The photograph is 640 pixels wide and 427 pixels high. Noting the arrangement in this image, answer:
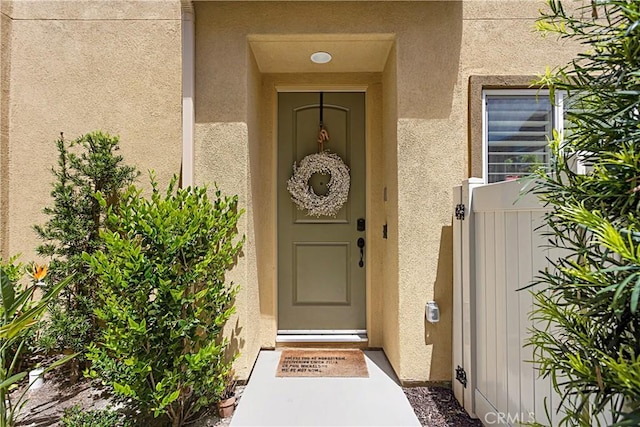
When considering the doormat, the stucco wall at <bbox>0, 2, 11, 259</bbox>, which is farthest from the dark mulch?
the stucco wall at <bbox>0, 2, 11, 259</bbox>

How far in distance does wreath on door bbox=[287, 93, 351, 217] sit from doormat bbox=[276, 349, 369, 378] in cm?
135

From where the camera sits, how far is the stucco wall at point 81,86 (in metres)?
3.16

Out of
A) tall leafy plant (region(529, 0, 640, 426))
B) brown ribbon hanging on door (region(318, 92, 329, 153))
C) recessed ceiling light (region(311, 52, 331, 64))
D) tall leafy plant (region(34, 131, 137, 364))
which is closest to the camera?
tall leafy plant (region(529, 0, 640, 426))

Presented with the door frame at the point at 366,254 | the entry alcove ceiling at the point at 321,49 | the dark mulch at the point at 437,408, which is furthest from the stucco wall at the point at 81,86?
the dark mulch at the point at 437,408

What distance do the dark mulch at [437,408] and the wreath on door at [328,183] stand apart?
1770 millimetres

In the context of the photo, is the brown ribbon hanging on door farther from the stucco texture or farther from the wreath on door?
the stucco texture

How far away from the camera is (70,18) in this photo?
3166 mm

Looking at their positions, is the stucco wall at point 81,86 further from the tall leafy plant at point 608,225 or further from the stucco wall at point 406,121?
the tall leafy plant at point 608,225

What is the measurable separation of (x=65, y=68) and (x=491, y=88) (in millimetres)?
3657

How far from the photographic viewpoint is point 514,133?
10.1 feet

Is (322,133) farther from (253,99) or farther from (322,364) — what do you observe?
(322,364)

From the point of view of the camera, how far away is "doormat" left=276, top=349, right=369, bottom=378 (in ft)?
9.71

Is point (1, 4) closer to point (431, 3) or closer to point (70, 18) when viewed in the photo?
point (70, 18)

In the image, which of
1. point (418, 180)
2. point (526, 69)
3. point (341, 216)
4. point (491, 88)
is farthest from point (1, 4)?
point (526, 69)
